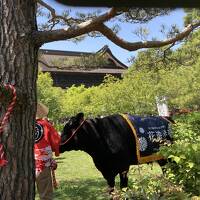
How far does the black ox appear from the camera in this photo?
5.94 metres

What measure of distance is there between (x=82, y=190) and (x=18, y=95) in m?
5.14

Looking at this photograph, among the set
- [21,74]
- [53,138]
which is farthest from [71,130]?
[21,74]

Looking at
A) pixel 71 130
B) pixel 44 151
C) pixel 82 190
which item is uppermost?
pixel 71 130

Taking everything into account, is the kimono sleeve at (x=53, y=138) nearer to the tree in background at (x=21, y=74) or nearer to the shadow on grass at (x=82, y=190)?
the shadow on grass at (x=82, y=190)

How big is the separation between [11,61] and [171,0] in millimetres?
2337

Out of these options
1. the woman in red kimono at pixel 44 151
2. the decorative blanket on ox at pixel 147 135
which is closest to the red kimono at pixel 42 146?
the woman in red kimono at pixel 44 151

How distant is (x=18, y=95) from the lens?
8.84 feet

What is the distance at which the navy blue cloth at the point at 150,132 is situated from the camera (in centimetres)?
606

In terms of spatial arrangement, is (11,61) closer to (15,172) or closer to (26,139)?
(26,139)

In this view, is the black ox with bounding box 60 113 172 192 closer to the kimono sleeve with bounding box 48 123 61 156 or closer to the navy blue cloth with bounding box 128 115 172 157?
the navy blue cloth with bounding box 128 115 172 157

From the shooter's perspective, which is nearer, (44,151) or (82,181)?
(44,151)

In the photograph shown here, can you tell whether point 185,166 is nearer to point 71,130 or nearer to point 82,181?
point 71,130

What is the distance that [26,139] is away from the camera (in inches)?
111

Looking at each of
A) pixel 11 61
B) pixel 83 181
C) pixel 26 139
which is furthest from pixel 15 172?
pixel 83 181
